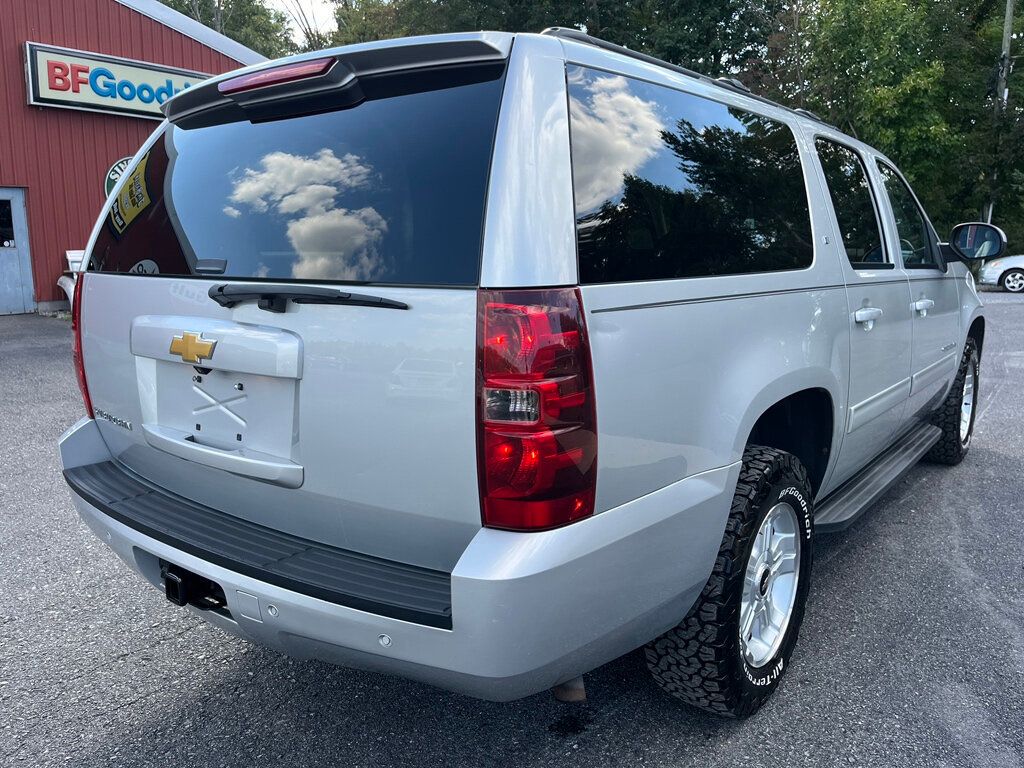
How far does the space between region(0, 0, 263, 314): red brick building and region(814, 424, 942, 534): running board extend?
1462 centimetres

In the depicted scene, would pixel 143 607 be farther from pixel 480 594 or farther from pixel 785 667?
pixel 785 667

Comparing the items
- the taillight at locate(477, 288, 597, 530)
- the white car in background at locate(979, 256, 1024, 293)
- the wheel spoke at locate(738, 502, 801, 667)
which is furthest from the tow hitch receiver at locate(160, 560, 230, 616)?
the white car in background at locate(979, 256, 1024, 293)

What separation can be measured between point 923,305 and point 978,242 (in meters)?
1.10

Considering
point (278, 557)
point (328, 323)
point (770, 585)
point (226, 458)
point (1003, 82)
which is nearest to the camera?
point (328, 323)

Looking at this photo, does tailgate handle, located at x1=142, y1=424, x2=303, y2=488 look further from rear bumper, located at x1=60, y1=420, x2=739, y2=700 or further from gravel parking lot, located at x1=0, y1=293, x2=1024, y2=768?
gravel parking lot, located at x1=0, y1=293, x2=1024, y2=768

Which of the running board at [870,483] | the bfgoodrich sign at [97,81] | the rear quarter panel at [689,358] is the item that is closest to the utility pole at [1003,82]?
the bfgoodrich sign at [97,81]

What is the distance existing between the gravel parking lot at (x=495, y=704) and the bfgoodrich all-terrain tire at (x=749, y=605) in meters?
0.16

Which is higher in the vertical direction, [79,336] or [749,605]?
[79,336]

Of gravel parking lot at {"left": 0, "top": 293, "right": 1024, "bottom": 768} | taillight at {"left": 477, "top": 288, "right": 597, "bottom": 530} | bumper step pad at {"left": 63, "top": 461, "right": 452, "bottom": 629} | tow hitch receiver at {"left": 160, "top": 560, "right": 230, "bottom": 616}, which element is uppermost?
taillight at {"left": 477, "top": 288, "right": 597, "bottom": 530}

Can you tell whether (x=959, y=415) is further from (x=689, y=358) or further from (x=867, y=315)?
(x=689, y=358)

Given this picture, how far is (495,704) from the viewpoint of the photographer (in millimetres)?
2709

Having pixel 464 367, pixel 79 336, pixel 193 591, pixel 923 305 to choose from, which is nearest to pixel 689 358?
pixel 464 367

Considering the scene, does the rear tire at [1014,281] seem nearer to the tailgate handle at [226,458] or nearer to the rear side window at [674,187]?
the rear side window at [674,187]

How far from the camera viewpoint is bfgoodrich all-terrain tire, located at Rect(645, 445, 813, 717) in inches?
94.0
